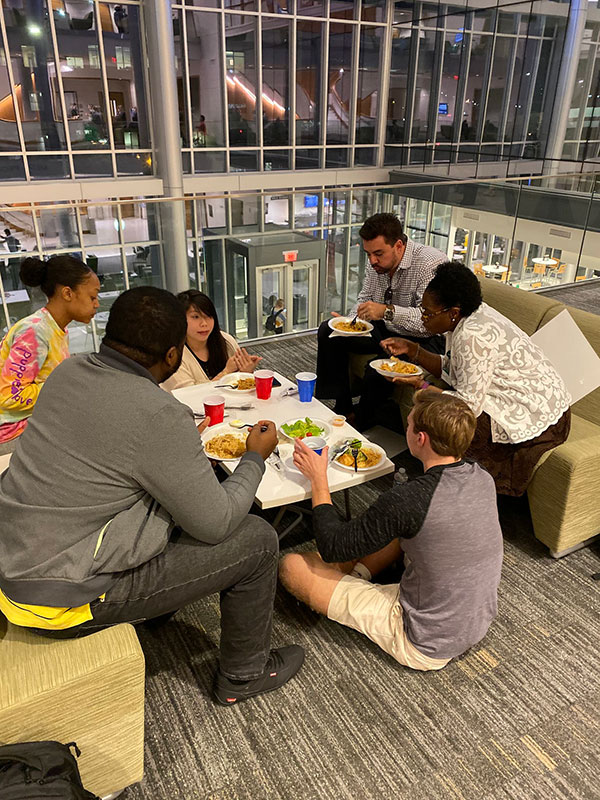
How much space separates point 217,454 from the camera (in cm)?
231

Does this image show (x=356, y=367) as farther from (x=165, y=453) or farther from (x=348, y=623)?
(x=165, y=453)

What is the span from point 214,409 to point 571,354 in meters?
2.07

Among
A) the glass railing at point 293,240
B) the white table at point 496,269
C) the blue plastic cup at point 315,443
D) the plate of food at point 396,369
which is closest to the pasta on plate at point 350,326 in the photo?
the plate of food at point 396,369

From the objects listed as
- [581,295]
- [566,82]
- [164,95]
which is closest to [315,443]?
[581,295]

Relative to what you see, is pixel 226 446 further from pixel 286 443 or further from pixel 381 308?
pixel 381 308

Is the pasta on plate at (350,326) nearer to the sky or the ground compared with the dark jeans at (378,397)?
nearer to the sky

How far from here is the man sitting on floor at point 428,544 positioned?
6.32 ft

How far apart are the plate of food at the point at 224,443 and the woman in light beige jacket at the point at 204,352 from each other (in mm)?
617

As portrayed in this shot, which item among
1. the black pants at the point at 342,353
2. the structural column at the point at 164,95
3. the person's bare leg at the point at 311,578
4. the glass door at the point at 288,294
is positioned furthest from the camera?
the structural column at the point at 164,95

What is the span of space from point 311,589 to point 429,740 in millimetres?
658

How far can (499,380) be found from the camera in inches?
105

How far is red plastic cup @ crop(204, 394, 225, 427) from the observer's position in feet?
8.29

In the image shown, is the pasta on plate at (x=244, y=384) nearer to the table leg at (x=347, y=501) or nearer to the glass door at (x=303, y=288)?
the table leg at (x=347, y=501)

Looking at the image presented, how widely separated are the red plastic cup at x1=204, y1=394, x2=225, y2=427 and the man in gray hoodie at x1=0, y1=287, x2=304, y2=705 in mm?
807
